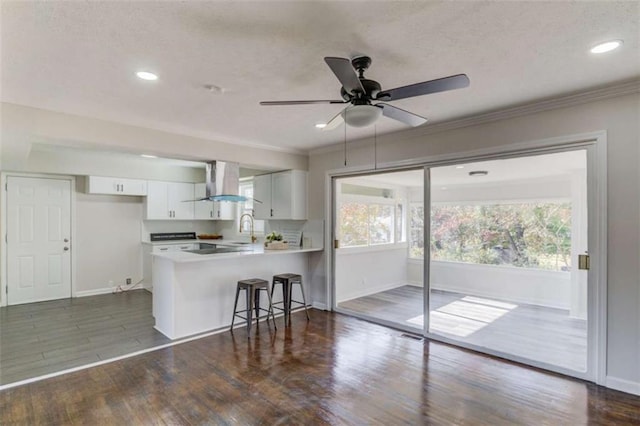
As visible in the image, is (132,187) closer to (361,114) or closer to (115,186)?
(115,186)

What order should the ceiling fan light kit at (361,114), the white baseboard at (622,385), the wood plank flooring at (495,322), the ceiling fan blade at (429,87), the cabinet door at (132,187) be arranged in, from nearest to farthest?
the ceiling fan blade at (429,87) < the ceiling fan light kit at (361,114) < the white baseboard at (622,385) < the wood plank flooring at (495,322) < the cabinet door at (132,187)

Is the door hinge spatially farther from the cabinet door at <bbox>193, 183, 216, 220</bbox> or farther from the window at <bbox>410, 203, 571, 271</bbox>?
the cabinet door at <bbox>193, 183, 216, 220</bbox>

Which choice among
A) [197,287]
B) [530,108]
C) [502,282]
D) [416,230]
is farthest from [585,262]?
[416,230]

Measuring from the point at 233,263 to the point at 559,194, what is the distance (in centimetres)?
539

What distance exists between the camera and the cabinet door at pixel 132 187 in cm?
614

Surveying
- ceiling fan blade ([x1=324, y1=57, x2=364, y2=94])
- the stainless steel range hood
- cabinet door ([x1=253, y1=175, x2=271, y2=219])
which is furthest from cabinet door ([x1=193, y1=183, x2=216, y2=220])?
ceiling fan blade ([x1=324, y1=57, x2=364, y2=94])

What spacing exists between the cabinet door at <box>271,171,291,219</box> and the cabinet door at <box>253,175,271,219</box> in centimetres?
11

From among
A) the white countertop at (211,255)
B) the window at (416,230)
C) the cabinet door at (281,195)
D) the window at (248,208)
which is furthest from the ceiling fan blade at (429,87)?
the window at (416,230)

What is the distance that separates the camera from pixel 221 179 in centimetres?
448

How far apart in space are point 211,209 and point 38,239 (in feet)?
9.66

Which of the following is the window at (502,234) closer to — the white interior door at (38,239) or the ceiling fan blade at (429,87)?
the ceiling fan blade at (429,87)

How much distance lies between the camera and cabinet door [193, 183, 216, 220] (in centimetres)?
716

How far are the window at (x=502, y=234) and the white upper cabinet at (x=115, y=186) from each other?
5.37 m

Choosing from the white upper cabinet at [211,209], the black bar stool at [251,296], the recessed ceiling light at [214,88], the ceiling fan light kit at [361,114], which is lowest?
the black bar stool at [251,296]
